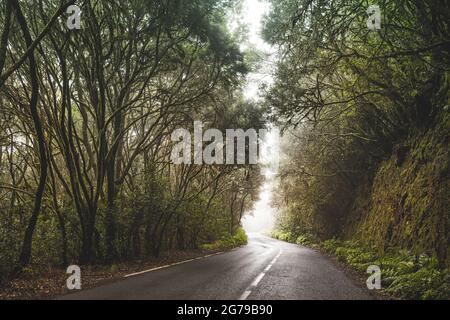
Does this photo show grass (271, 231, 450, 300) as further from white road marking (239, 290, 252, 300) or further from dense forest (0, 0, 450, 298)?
white road marking (239, 290, 252, 300)

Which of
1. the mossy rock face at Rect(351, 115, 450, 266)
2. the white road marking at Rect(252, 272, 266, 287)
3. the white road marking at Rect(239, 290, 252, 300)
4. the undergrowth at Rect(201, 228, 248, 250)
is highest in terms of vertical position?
the mossy rock face at Rect(351, 115, 450, 266)

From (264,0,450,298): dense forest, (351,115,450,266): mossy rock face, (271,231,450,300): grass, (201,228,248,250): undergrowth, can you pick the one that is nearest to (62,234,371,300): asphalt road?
(271,231,450,300): grass

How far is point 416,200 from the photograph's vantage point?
12969 mm

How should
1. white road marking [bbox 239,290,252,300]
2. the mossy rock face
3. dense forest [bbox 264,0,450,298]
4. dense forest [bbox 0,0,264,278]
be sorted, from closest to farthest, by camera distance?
white road marking [bbox 239,290,252,300]
dense forest [bbox 264,0,450,298]
dense forest [bbox 0,0,264,278]
the mossy rock face

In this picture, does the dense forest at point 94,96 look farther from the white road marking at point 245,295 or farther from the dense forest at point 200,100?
the white road marking at point 245,295

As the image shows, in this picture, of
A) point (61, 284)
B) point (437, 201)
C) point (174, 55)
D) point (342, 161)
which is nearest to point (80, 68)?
point (174, 55)

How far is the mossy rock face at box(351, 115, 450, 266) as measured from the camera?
10.6 m

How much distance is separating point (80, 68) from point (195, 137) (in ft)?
27.8

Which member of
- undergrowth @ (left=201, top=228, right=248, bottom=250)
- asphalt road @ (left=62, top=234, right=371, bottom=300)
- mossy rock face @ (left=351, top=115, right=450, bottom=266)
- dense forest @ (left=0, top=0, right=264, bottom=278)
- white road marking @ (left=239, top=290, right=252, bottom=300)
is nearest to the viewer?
white road marking @ (left=239, top=290, right=252, bottom=300)

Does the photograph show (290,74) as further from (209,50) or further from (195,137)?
(195,137)

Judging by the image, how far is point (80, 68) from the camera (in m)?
12.4

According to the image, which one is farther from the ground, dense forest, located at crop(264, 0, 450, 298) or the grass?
dense forest, located at crop(264, 0, 450, 298)

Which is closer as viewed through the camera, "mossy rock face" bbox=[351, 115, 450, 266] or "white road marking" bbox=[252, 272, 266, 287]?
"white road marking" bbox=[252, 272, 266, 287]

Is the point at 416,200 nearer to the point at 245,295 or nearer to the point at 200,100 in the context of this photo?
the point at 245,295
